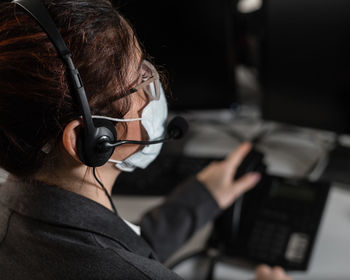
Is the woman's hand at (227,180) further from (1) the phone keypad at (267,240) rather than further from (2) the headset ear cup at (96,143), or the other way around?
(2) the headset ear cup at (96,143)

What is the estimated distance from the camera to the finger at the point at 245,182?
37.8 inches

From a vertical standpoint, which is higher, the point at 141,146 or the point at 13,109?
the point at 13,109

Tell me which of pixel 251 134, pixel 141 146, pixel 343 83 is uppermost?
pixel 141 146

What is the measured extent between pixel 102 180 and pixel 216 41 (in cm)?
65

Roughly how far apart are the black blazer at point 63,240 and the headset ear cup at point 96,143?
7 cm

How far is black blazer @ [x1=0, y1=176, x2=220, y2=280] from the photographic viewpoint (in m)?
0.52

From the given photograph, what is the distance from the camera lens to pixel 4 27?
515 millimetres

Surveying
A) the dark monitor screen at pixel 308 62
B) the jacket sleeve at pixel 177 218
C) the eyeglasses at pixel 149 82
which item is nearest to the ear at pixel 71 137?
the eyeglasses at pixel 149 82

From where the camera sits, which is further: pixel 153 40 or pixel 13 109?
pixel 153 40

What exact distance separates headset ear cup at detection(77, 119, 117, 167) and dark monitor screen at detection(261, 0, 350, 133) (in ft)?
2.20

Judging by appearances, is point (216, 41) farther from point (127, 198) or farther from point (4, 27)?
point (4, 27)

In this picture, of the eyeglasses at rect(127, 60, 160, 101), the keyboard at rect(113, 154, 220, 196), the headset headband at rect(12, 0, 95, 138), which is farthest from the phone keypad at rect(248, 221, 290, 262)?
the headset headband at rect(12, 0, 95, 138)

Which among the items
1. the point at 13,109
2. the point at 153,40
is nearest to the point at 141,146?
the point at 13,109

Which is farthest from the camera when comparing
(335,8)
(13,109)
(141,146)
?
A: (335,8)
